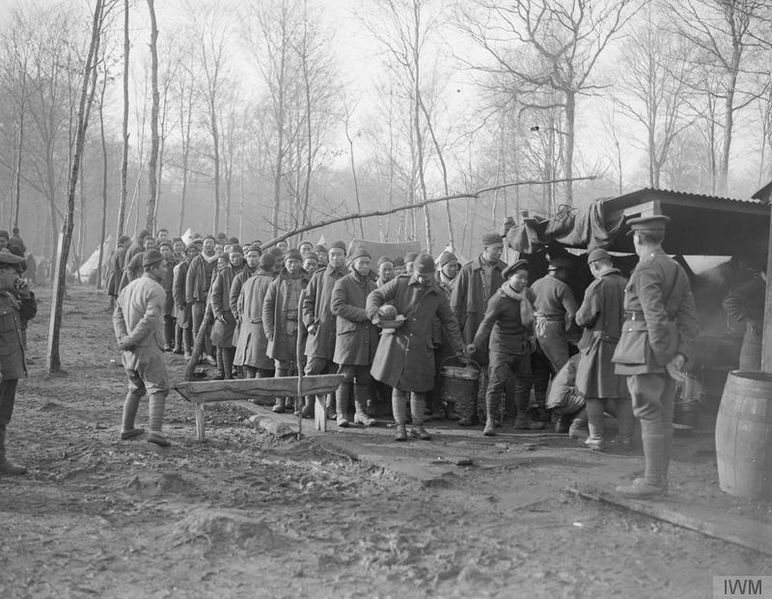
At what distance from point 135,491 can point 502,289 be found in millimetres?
4311

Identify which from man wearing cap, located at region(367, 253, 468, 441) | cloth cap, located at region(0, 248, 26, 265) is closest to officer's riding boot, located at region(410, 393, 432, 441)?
man wearing cap, located at region(367, 253, 468, 441)

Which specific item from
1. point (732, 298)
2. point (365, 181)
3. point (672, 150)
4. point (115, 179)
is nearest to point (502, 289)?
point (732, 298)

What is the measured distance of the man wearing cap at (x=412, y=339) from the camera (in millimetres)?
7184

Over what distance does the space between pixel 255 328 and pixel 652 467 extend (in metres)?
5.58

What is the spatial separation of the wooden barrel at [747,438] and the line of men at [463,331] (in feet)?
1.50

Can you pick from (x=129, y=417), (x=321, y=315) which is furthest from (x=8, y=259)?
(x=321, y=315)

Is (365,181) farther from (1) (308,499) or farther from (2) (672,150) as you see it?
(1) (308,499)

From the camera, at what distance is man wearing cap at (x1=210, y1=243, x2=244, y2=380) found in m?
10.3

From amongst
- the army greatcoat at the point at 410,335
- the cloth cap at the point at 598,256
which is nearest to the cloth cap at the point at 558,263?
the cloth cap at the point at 598,256

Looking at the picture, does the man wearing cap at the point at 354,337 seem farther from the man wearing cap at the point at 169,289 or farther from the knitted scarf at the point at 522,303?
the man wearing cap at the point at 169,289

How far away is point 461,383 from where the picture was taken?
827 cm

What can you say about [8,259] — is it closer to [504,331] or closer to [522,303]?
[504,331]

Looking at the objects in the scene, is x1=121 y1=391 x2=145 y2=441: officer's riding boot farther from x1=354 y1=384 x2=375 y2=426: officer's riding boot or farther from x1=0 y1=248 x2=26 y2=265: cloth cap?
x1=354 y1=384 x2=375 y2=426: officer's riding boot

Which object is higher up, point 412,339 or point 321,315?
point 321,315
